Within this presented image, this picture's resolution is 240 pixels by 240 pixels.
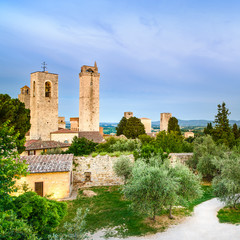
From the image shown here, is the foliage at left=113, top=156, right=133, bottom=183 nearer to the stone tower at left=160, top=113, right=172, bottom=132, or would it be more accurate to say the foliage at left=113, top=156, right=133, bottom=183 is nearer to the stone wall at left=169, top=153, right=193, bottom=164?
the stone wall at left=169, top=153, right=193, bottom=164

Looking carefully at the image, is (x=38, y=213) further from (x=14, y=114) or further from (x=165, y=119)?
(x=165, y=119)

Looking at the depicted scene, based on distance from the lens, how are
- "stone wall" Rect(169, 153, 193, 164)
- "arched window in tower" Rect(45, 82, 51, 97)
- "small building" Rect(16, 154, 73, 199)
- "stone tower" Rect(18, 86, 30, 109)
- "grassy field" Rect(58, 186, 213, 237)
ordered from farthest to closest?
"stone tower" Rect(18, 86, 30, 109), "arched window in tower" Rect(45, 82, 51, 97), "stone wall" Rect(169, 153, 193, 164), "small building" Rect(16, 154, 73, 199), "grassy field" Rect(58, 186, 213, 237)

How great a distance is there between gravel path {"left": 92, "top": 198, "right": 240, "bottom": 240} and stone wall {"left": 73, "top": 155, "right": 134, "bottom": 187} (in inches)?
316

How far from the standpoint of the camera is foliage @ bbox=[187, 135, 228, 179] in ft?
54.1

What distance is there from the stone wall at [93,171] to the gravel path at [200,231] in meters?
8.03

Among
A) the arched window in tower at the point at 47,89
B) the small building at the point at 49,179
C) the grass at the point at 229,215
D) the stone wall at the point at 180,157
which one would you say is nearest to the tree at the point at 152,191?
the grass at the point at 229,215

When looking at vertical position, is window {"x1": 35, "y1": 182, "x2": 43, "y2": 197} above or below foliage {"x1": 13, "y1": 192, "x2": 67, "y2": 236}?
below

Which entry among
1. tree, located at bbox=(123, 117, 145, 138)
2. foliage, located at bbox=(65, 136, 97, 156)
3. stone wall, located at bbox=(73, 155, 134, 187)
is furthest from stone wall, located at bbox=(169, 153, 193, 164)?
tree, located at bbox=(123, 117, 145, 138)

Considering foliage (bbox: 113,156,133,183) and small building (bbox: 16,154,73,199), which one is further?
foliage (bbox: 113,156,133,183)

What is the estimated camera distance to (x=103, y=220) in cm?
1009

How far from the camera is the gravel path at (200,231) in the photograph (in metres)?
8.28

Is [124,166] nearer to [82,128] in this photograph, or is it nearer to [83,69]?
[82,128]

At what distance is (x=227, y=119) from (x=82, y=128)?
100 ft

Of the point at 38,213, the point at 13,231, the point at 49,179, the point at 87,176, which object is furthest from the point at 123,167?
the point at 13,231
